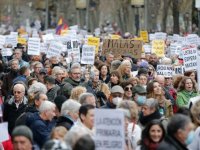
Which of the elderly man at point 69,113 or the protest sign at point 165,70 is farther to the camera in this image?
the protest sign at point 165,70

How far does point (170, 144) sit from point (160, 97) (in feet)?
22.8

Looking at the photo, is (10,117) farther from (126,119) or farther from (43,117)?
(126,119)

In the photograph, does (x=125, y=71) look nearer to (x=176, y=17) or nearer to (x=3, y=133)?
(x=3, y=133)

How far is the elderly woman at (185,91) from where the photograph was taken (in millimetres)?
19953

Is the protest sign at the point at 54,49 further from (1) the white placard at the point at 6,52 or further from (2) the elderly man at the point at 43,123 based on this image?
(2) the elderly man at the point at 43,123

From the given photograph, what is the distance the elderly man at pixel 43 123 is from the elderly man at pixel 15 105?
10.1 feet

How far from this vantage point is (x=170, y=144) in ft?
40.2

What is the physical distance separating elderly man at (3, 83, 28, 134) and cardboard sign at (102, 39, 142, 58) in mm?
11750

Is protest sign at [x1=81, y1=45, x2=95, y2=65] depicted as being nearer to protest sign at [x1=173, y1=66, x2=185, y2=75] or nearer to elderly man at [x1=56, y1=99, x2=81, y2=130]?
protest sign at [x1=173, y1=66, x2=185, y2=75]

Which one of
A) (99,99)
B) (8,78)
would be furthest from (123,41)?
(99,99)

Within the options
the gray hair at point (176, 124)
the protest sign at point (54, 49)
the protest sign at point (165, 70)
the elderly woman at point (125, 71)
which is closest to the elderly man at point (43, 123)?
the gray hair at point (176, 124)

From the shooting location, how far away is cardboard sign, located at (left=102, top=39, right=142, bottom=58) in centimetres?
3075

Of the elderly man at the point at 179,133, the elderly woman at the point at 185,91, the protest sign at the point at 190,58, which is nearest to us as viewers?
the elderly man at the point at 179,133

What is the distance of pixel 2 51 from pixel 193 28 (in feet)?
87.9
